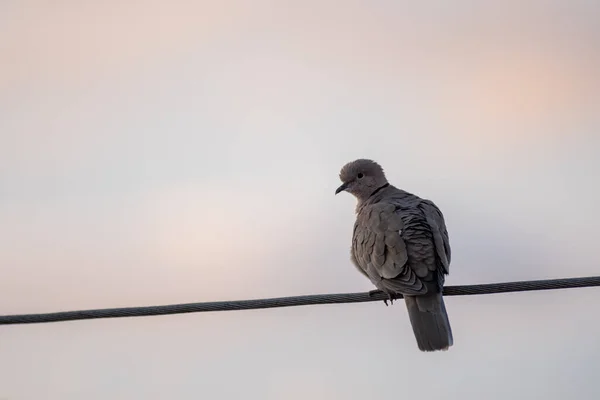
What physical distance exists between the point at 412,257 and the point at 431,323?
44cm

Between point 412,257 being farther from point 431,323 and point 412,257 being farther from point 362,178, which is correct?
point 362,178

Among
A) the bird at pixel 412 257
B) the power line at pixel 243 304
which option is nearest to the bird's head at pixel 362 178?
the bird at pixel 412 257

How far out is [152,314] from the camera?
4145 mm

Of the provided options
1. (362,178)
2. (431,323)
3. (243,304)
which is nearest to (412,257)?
(431,323)

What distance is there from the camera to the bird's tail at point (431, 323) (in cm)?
514

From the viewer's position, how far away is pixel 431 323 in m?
5.16

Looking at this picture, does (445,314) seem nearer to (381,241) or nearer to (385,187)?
(381,241)

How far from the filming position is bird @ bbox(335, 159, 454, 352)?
517cm

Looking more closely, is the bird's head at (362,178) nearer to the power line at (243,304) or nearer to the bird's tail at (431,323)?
the bird's tail at (431,323)

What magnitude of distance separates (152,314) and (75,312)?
0.38 metres

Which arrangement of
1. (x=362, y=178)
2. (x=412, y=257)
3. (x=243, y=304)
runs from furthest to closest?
(x=362, y=178), (x=412, y=257), (x=243, y=304)

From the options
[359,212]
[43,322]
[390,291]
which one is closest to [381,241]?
[390,291]

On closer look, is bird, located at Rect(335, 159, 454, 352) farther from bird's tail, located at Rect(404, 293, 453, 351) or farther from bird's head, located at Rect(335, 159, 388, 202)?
bird's head, located at Rect(335, 159, 388, 202)

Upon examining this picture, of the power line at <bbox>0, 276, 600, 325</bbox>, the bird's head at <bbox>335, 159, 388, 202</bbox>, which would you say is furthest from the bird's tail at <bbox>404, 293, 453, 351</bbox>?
the bird's head at <bbox>335, 159, 388, 202</bbox>
